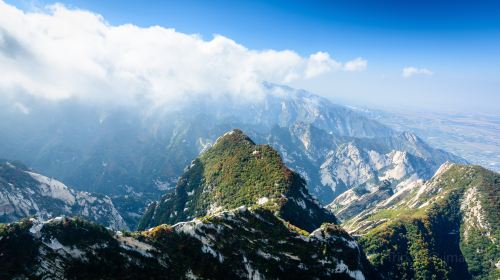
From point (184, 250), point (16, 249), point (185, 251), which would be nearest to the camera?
point (16, 249)

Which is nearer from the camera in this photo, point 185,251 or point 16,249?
point 16,249

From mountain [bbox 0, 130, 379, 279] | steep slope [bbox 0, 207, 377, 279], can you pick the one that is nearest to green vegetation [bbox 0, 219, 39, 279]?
mountain [bbox 0, 130, 379, 279]

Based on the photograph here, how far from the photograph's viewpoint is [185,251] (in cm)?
11531

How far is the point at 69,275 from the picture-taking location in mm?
89062

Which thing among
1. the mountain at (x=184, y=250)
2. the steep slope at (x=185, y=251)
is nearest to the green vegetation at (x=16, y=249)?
the mountain at (x=184, y=250)

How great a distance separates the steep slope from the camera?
3612 inches

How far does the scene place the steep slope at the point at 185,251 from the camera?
9175 centimetres

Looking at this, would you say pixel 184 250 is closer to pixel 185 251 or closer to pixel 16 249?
pixel 185 251

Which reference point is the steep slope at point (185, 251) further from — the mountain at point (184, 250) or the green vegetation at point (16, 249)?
the green vegetation at point (16, 249)

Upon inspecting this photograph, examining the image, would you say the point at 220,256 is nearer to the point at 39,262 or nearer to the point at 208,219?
the point at 208,219

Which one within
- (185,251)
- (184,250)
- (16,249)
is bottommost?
(185,251)

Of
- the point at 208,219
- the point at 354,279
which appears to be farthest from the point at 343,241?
the point at 208,219

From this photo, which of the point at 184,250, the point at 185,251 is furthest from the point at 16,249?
the point at 185,251

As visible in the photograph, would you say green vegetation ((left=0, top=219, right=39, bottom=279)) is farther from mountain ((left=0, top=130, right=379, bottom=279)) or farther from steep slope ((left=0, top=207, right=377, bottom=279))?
steep slope ((left=0, top=207, right=377, bottom=279))
